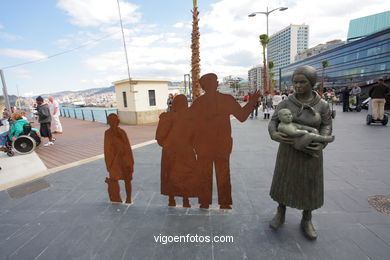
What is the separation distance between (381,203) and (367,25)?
110785mm

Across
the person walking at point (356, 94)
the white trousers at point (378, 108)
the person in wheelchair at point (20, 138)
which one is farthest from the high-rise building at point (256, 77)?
the person in wheelchair at point (20, 138)

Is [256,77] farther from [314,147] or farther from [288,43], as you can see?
[314,147]

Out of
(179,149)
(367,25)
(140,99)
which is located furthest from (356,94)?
(367,25)

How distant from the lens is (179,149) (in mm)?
2762

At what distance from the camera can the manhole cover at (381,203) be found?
2665 millimetres

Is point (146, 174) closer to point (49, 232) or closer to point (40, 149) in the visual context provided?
point (49, 232)

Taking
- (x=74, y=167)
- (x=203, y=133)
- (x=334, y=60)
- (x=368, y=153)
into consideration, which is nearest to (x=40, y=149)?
(x=74, y=167)

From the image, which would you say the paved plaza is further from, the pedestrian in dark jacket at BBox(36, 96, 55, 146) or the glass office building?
the glass office building

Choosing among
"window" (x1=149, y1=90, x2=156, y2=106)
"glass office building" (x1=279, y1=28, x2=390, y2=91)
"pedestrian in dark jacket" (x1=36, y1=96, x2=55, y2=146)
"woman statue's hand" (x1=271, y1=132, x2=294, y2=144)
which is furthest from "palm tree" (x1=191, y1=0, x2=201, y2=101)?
"glass office building" (x1=279, y1=28, x2=390, y2=91)

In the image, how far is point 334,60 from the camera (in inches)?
2675

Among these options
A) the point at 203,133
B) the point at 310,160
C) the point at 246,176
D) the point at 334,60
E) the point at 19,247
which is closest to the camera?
the point at 310,160

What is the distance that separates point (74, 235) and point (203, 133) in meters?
2.08

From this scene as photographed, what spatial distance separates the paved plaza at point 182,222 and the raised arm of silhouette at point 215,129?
0.46 meters

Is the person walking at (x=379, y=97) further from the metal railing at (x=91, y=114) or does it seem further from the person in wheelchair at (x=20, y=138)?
the metal railing at (x=91, y=114)
